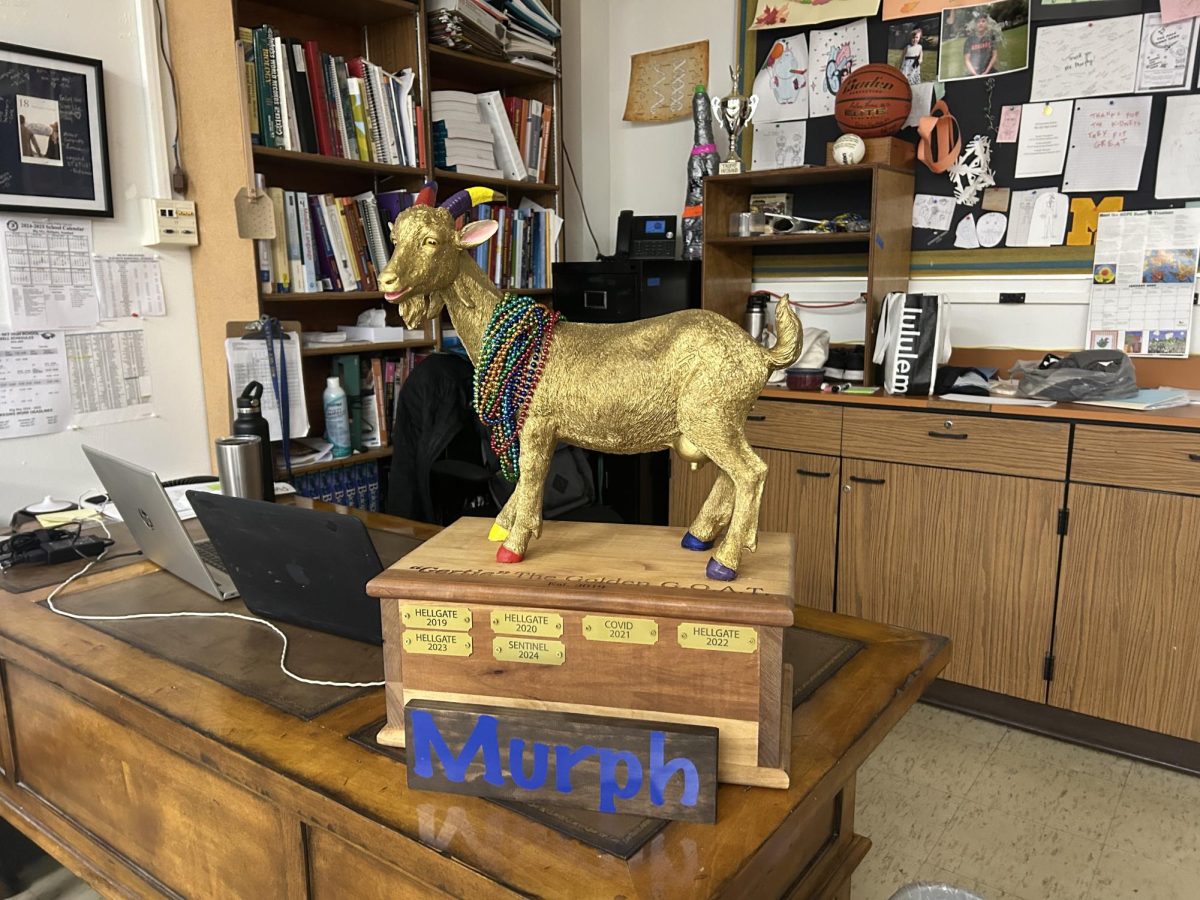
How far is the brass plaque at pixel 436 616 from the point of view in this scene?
0.95 m

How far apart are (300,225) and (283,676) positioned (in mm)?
1863

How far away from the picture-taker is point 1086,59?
2.74 metres

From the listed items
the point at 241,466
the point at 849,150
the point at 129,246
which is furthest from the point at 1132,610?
the point at 129,246

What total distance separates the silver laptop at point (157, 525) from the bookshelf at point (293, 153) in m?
1.04

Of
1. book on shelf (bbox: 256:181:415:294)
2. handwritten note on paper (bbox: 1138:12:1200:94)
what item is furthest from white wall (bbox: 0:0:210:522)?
handwritten note on paper (bbox: 1138:12:1200:94)

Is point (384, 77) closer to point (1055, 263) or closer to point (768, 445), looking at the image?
point (768, 445)

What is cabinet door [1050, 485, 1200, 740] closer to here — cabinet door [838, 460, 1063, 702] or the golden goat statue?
cabinet door [838, 460, 1063, 702]

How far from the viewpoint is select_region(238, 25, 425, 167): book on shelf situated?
8.23 feet

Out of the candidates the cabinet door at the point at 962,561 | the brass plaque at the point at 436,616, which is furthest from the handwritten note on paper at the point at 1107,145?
the brass plaque at the point at 436,616

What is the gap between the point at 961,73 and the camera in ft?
9.68

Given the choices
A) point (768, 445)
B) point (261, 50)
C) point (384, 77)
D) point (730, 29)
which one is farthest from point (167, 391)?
point (730, 29)

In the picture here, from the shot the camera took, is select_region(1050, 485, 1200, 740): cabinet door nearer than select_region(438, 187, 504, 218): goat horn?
No

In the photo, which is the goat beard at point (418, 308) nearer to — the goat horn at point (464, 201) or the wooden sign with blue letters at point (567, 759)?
the goat horn at point (464, 201)

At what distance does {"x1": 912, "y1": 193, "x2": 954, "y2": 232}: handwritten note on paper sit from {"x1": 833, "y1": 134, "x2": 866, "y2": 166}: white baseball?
34 cm
